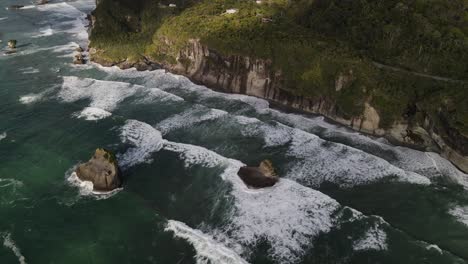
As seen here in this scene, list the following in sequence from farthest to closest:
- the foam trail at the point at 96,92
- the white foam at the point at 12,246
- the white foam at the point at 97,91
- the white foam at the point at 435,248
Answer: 1. the white foam at the point at 97,91
2. the foam trail at the point at 96,92
3. the white foam at the point at 435,248
4. the white foam at the point at 12,246

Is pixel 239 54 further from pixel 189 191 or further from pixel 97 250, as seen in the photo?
pixel 97 250

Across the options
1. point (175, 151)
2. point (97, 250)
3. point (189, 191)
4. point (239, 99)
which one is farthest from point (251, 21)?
point (97, 250)

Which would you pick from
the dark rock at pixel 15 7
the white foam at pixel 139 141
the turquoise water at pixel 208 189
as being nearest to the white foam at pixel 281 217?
the turquoise water at pixel 208 189

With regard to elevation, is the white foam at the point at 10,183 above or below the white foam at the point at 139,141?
below

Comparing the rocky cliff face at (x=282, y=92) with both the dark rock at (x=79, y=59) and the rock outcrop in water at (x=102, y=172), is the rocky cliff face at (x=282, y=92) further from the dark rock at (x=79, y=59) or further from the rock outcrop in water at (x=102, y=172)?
the rock outcrop in water at (x=102, y=172)

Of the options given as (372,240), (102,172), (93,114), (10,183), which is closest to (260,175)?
(372,240)

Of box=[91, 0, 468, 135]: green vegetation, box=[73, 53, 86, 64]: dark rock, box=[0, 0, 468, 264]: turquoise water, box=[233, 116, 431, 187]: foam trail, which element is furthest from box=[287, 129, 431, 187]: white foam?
box=[73, 53, 86, 64]: dark rock
